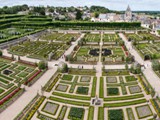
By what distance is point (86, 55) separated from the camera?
56531mm

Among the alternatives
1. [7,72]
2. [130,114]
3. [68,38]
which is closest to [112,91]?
[130,114]

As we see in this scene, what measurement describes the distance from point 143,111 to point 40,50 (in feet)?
130

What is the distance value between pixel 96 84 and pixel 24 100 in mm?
12605

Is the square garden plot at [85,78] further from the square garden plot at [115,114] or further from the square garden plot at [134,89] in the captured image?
the square garden plot at [115,114]

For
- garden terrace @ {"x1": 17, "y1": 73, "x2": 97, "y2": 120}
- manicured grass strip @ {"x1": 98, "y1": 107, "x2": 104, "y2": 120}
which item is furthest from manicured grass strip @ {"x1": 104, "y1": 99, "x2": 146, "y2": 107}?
garden terrace @ {"x1": 17, "y1": 73, "x2": 97, "y2": 120}

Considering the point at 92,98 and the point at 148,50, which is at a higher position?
the point at 148,50

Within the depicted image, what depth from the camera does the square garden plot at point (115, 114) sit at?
2757 cm

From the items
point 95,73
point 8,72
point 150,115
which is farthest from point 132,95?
point 8,72

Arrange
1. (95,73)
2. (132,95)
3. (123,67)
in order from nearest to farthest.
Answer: (132,95) < (95,73) < (123,67)

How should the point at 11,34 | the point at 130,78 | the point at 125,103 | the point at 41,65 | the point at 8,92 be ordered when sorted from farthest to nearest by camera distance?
the point at 11,34
the point at 41,65
the point at 130,78
the point at 8,92
the point at 125,103

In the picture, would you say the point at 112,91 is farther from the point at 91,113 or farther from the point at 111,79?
the point at 91,113

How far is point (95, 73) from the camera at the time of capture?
43.5m

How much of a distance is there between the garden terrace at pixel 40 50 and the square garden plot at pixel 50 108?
22.5 meters

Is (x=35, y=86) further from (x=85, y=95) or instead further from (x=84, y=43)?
(x=84, y=43)
